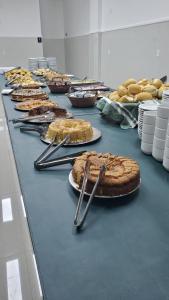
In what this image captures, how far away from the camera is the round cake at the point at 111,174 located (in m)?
0.56

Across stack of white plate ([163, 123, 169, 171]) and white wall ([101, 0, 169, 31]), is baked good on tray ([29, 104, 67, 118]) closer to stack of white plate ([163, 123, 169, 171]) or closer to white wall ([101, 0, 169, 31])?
stack of white plate ([163, 123, 169, 171])

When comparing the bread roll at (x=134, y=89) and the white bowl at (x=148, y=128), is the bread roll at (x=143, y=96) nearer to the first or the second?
the bread roll at (x=134, y=89)

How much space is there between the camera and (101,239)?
18.3 inches

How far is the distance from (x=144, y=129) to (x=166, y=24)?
239 centimetres

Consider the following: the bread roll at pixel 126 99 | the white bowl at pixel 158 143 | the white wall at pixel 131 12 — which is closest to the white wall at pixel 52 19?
the white wall at pixel 131 12

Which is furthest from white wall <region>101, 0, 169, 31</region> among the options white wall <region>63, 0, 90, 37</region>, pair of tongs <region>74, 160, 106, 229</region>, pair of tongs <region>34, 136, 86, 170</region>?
pair of tongs <region>74, 160, 106, 229</region>

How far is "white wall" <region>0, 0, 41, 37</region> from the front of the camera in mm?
5230

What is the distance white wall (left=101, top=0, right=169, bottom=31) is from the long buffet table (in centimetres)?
263

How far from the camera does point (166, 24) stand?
2.69 meters

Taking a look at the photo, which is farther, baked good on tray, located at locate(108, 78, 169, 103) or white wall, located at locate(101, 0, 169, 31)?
white wall, located at locate(101, 0, 169, 31)

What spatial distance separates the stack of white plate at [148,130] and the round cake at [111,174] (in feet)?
0.47

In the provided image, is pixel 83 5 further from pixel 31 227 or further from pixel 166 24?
pixel 31 227

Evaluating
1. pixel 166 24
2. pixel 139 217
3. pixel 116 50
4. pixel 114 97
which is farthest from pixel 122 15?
pixel 139 217

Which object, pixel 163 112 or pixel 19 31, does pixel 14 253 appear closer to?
pixel 163 112
